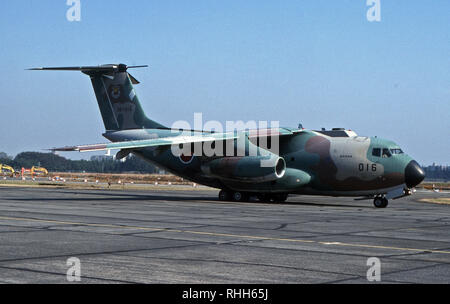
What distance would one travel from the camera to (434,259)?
1205cm

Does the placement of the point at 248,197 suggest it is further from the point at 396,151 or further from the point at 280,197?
the point at 396,151

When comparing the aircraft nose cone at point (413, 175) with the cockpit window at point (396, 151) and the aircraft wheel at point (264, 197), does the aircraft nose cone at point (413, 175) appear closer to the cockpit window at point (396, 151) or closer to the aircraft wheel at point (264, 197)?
the cockpit window at point (396, 151)

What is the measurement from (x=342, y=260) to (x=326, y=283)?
2.50m

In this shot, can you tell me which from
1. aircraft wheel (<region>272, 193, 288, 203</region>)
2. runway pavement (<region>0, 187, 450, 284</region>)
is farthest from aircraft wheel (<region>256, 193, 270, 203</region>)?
runway pavement (<region>0, 187, 450, 284</region>)

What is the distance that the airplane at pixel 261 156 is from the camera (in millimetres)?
29828

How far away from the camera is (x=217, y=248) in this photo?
43.2ft

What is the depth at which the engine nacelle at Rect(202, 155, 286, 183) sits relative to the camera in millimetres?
31516

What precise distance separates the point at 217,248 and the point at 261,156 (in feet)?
62.7

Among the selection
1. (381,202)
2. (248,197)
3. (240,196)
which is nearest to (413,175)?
(381,202)

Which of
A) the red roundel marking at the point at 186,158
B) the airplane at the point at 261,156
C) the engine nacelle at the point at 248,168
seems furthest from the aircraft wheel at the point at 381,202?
the red roundel marking at the point at 186,158

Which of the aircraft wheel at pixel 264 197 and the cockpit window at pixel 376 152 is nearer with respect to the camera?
the cockpit window at pixel 376 152

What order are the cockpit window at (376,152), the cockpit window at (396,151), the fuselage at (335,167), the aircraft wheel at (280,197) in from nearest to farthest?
the fuselage at (335,167) < the cockpit window at (396,151) < the cockpit window at (376,152) < the aircraft wheel at (280,197)

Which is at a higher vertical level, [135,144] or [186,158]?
[135,144]
